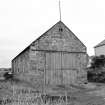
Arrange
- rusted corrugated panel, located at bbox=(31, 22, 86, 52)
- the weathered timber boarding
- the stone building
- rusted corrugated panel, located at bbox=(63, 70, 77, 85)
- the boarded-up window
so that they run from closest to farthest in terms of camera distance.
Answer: the weathered timber boarding
rusted corrugated panel, located at bbox=(31, 22, 86, 52)
the boarded-up window
rusted corrugated panel, located at bbox=(63, 70, 77, 85)
the stone building

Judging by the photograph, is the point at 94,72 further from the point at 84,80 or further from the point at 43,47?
the point at 43,47

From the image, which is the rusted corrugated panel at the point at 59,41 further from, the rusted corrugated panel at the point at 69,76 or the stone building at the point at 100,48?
the stone building at the point at 100,48

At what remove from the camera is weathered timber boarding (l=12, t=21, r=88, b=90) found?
69.2 ft

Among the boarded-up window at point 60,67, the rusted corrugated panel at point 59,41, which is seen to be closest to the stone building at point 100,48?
the rusted corrugated panel at point 59,41

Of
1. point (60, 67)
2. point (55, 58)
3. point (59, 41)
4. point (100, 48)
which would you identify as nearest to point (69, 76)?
point (60, 67)

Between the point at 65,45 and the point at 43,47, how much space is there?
2.10 metres

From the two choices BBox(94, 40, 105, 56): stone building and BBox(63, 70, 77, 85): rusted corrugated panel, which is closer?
BBox(63, 70, 77, 85): rusted corrugated panel

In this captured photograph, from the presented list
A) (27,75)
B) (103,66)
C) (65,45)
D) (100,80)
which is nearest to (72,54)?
(65,45)

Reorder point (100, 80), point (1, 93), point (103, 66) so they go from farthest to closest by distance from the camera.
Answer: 1. point (103, 66)
2. point (100, 80)
3. point (1, 93)

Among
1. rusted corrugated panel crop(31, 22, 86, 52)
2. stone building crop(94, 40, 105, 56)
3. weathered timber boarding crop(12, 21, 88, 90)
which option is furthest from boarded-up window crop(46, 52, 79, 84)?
stone building crop(94, 40, 105, 56)

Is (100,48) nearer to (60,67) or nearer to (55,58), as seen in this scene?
(60,67)

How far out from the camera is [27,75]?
71.3ft

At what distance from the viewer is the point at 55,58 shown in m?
21.9

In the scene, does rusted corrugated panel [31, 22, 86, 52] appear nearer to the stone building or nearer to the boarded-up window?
the boarded-up window
